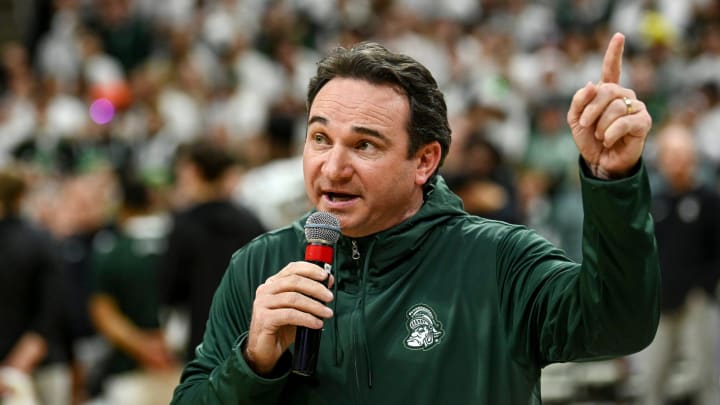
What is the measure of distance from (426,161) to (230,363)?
2.41 feet

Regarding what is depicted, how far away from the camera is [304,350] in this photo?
2619 mm

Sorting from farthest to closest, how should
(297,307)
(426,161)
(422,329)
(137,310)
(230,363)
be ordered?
(137,310) < (426,161) < (422,329) < (230,363) < (297,307)

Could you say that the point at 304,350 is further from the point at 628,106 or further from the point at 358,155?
the point at 628,106

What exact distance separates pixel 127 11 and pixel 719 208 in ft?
30.5

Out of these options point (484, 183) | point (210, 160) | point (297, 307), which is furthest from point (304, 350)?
point (484, 183)

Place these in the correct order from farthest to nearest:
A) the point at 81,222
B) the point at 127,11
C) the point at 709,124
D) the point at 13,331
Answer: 1. the point at 127,11
2. the point at 709,124
3. the point at 81,222
4. the point at 13,331

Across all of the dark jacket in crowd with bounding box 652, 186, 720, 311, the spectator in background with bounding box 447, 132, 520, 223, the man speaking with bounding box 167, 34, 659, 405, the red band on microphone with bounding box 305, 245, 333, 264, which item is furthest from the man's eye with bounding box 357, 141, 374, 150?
the dark jacket in crowd with bounding box 652, 186, 720, 311

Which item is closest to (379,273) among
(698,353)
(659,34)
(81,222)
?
(81,222)

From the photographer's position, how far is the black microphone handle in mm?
2615

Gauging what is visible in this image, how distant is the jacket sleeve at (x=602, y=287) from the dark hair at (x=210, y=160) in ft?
14.8

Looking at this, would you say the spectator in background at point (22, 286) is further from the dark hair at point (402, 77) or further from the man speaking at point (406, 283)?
the dark hair at point (402, 77)

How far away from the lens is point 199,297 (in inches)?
275

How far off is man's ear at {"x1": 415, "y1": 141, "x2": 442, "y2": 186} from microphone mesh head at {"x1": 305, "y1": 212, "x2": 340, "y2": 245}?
0.34 metres

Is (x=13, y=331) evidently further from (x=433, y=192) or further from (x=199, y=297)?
(x=433, y=192)
